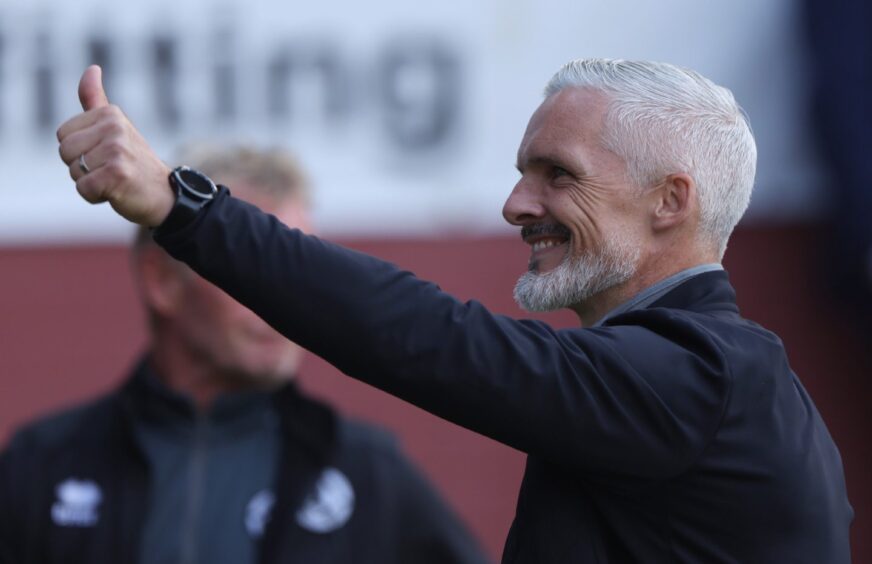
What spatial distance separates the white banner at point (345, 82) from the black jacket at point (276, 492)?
155cm

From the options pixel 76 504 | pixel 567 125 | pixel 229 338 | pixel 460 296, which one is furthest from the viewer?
pixel 460 296

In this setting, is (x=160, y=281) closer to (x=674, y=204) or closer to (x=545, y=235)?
(x=545, y=235)

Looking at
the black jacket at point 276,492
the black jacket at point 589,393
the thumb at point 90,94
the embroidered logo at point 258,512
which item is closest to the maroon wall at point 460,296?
the black jacket at point 276,492

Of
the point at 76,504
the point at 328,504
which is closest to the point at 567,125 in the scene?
the point at 328,504

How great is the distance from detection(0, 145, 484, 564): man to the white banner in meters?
1.34

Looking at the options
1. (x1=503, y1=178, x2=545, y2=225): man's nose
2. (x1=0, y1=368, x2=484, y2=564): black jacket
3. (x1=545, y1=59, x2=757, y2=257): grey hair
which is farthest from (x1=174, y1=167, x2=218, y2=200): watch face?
(x1=0, y1=368, x2=484, y2=564): black jacket

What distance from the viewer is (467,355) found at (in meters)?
1.76

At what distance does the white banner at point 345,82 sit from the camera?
15.0ft

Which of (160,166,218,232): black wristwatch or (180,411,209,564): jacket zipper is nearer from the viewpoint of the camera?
(160,166,218,232): black wristwatch

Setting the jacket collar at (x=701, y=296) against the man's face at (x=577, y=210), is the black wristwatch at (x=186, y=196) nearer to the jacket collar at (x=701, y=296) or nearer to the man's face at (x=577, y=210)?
the man's face at (x=577, y=210)

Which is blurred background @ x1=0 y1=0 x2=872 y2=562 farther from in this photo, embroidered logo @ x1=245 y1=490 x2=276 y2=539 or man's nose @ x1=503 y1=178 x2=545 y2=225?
man's nose @ x1=503 y1=178 x2=545 y2=225

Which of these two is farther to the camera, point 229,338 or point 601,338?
point 229,338

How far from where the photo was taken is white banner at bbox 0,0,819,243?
4.56m

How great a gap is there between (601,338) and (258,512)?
1.33 metres
